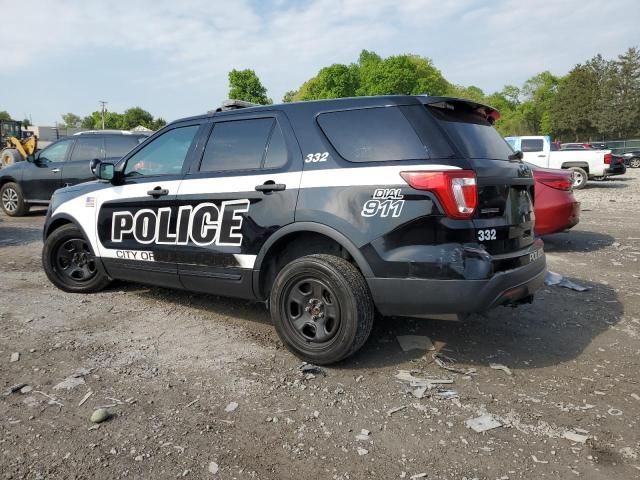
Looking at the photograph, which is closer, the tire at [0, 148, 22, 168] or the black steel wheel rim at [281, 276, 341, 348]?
the black steel wheel rim at [281, 276, 341, 348]

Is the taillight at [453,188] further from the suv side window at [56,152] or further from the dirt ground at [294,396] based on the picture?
the suv side window at [56,152]

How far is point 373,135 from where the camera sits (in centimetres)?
325

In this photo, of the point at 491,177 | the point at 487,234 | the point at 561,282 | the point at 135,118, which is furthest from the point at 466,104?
the point at 135,118

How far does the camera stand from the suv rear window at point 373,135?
3133 millimetres

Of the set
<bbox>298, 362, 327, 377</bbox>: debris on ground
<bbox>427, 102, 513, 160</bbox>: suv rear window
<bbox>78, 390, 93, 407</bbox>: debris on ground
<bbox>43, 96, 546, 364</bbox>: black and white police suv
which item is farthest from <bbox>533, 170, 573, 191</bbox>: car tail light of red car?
<bbox>78, 390, 93, 407</bbox>: debris on ground

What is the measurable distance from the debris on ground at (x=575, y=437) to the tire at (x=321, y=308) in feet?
4.16

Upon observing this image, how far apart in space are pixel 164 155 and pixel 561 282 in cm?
446

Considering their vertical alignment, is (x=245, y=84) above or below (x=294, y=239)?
above

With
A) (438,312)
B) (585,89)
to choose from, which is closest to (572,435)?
(438,312)

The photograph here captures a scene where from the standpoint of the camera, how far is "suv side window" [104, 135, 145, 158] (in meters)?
9.76

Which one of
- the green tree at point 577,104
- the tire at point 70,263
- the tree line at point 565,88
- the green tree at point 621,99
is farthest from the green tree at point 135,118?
the tire at point 70,263

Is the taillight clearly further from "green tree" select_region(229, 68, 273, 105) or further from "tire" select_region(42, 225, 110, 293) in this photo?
"green tree" select_region(229, 68, 273, 105)

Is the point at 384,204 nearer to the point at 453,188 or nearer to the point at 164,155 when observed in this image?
the point at 453,188

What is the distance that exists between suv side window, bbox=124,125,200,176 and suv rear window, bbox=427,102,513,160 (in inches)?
83.5
